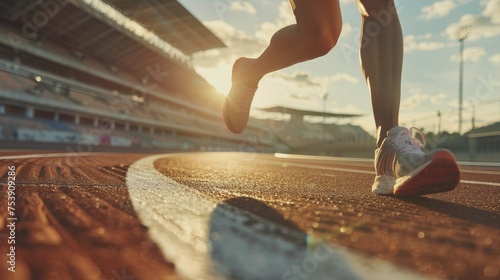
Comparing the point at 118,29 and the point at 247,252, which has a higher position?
the point at 118,29

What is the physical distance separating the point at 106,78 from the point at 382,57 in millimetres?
22750

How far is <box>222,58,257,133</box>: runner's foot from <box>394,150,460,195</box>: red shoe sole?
3.71 ft

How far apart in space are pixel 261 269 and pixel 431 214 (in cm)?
55

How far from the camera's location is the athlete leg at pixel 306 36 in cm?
131

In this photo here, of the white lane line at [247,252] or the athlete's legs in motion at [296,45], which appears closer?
the white lane line at [247,252]

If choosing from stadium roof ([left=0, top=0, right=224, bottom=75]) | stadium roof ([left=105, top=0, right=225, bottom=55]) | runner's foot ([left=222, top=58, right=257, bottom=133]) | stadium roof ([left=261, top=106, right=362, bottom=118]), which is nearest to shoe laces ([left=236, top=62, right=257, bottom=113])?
runner's foot ([left=222, top=58, right=257, bottom=133])

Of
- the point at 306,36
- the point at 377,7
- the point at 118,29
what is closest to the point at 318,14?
the point at 306,36

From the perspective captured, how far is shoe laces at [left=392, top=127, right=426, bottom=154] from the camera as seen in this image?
3.72ft

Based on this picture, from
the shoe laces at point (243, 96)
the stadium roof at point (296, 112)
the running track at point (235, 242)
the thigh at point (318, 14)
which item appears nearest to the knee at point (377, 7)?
the thigh at point (318, 14)

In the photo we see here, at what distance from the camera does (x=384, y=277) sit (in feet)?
1.09

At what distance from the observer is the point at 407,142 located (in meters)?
1.18

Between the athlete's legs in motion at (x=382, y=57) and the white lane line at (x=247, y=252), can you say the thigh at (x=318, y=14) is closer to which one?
the athlete's legs in motion at (x=382, y=57)

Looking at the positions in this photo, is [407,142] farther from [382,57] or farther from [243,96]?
[243,96]

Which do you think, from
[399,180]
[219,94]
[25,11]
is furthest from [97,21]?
[399,180]
